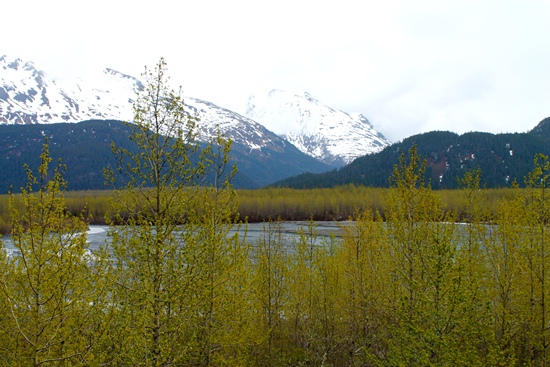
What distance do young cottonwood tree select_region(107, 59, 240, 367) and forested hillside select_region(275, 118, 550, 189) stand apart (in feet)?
524

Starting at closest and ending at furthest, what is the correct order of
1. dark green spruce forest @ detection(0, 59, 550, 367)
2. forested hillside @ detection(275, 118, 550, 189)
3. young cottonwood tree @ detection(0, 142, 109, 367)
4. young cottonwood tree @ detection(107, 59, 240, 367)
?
young cottonwood tree @ detection(0, 142, 109, 367), dark green spruce forest @ detection(0, 59, 550, 367), young cottonwood tree @ detection(107, 59, 240, 367), forested hillside @ detection(275, 118, 550, 189)

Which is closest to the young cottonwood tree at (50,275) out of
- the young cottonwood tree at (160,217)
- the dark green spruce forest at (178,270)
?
the dark green spruce forest at (178,270)

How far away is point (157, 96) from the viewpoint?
27.2 feet

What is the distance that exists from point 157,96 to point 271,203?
99381 millimetres

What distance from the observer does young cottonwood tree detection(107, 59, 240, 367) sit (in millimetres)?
Answer: 7727

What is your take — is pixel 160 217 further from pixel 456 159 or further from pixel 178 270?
pixel 456 159

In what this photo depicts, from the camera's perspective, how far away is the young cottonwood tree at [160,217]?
773 cm

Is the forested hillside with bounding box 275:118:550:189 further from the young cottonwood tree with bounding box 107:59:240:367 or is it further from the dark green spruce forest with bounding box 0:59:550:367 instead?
the young cottonwood tree with bounding box 107:59:240:367

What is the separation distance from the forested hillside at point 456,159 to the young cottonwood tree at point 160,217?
160 m

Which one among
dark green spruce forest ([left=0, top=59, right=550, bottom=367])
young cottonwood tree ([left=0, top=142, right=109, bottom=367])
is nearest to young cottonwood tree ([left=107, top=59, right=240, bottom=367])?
dark green spruce forest ([left=0, top=59, right=550, bottom=367])

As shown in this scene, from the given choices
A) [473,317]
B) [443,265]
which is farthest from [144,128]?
[473,317]

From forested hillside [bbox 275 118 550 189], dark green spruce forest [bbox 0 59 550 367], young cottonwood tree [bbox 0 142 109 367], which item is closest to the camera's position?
young cottonwood tree [bbox 0 142 109 367]

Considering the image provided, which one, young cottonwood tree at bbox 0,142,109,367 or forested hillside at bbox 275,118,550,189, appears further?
forested hillside at bbox 275,118,550,189

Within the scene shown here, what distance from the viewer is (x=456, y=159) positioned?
176 metres
